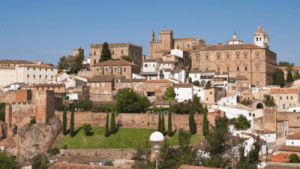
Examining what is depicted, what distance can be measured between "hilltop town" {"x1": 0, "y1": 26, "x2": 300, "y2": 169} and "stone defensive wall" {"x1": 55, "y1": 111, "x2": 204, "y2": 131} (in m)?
0.13

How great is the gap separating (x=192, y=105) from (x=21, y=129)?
2379 centimetres

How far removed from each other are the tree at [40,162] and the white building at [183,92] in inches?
891

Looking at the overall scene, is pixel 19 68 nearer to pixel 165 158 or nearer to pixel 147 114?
pixel 147 114

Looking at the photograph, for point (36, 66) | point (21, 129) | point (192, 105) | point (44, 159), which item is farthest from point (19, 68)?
point (192, 105)

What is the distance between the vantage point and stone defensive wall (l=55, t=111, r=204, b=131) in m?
48.3

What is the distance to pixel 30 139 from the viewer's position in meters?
48.5

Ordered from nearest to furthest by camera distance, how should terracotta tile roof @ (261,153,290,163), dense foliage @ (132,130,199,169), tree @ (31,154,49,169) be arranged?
dense foliage @ (132,130,199,169) < terracotta tile roof @ (261,153,290,163) < tree @ (31,154,49,169)

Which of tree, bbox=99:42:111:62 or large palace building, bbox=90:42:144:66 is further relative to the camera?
large palace building, bbox=90:42:144:66

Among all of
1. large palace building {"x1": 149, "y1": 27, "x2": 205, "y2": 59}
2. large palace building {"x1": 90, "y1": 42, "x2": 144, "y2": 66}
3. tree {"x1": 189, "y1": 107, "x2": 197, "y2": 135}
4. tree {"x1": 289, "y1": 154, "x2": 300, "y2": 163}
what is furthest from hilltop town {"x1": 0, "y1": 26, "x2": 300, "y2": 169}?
large palace building {"x1": 149, "y1": 27, "x2": 205, "y2": 59}

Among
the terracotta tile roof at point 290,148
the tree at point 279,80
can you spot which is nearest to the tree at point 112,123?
the terracotta tile roof at point 290,148

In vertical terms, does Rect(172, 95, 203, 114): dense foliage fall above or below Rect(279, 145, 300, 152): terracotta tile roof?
above

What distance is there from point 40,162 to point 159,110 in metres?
→ 18.0

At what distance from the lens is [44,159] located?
45.9 m

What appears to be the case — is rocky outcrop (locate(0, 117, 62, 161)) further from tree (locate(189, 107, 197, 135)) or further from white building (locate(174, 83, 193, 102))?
white building (locate(174, 83, 193, 102))
